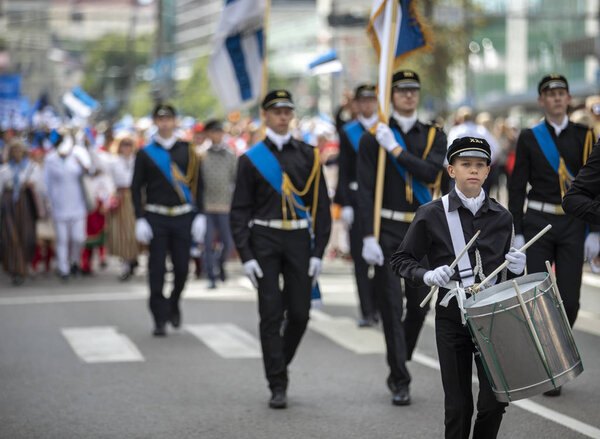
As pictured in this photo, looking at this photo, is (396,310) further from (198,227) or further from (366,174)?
(198,227)

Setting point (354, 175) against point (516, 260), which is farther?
point (354, 175)

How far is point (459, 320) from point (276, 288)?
8.45 ft

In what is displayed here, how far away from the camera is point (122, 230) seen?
16828mm

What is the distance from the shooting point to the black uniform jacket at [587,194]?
6.03 metres

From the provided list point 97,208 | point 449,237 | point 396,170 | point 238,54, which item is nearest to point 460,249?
point 449,237

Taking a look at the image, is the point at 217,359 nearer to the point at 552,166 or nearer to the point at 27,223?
the point at 552,166

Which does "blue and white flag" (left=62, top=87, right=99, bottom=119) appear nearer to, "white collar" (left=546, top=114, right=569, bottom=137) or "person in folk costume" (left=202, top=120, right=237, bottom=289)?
"person in folk costume" (left=202, top=120, right=237, bottom=289)

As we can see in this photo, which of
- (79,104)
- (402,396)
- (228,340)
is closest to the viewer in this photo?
(402,396)

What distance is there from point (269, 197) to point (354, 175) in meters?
3.31

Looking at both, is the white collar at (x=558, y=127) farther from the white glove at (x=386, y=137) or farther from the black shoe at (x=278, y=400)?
the black shoe at (x=278, y=400)

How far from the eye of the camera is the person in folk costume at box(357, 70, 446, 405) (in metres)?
8.13

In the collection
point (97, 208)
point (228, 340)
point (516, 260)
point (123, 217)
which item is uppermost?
point (516, 260)

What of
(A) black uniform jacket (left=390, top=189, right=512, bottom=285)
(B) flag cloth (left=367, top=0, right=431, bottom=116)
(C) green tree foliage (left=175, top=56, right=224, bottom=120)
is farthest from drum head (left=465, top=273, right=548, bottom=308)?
(C) green tree foliage (left=175, top=56, right=224, bottom=120)

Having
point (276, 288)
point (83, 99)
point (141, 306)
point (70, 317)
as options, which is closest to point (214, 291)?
point (141, 306)
